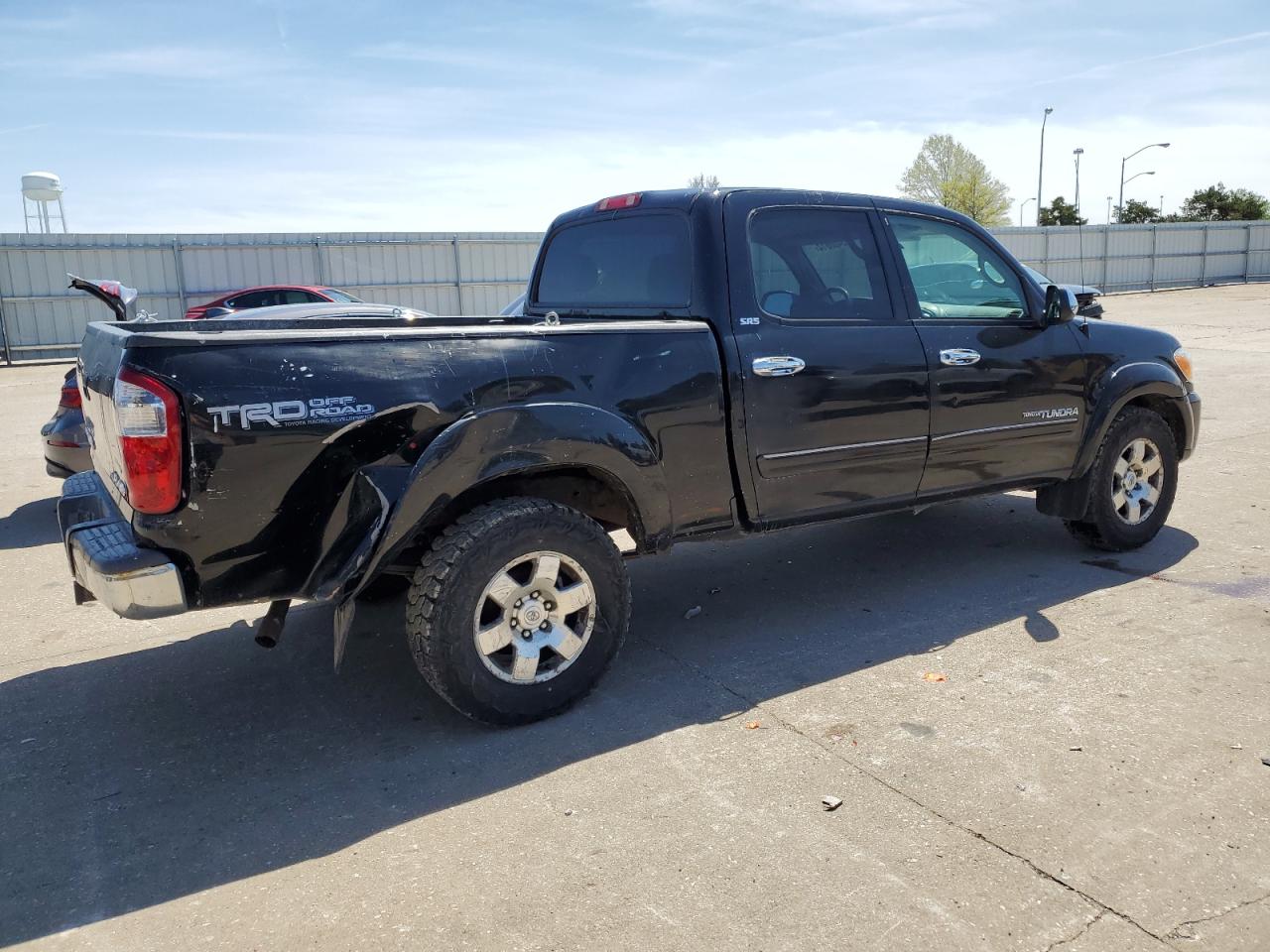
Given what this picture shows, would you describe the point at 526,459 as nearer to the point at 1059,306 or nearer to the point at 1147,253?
the point at 1059,306

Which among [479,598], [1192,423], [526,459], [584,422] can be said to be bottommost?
[479,598]

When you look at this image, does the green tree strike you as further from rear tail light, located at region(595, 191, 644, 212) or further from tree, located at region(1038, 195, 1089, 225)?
rear tail light, located at region(595, 191, 644, 212)

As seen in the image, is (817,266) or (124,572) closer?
(124,572)

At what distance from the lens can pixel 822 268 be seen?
15.1ft

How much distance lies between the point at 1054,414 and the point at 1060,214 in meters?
65.6

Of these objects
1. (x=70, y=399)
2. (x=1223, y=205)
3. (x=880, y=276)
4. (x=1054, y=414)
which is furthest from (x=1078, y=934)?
(x=1223, y=205)

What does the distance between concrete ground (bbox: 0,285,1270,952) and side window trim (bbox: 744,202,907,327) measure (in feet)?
4.56

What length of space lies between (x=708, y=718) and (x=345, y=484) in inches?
61.4

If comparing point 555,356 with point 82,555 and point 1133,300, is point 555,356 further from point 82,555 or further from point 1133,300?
point 1133,300

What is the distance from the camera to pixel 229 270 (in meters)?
23.6

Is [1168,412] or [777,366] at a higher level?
[777,366]

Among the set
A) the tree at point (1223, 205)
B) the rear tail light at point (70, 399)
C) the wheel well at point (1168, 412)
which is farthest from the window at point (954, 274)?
the tree at point (1223, 205)

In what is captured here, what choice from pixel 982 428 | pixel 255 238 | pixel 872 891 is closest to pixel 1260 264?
pixel 255 238

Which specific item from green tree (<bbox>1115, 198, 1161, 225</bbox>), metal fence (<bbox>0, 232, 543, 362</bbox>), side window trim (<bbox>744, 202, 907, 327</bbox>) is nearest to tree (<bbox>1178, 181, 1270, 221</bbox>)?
green tree (<bbox>1115, 198, 1161, 225</bbox>)
